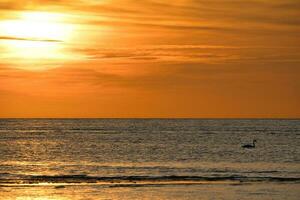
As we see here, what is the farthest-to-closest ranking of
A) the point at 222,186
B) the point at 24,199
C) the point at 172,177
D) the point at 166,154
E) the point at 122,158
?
the point at 166,154, the point at 122,158, the point at 172,177, the point at 222,186, the point at 24,199

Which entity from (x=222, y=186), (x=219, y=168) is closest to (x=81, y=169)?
(x=219, y=168)

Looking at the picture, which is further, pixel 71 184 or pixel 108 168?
pixel 108 168

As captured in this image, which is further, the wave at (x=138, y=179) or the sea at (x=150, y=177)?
the wave at (x=138, y=179)

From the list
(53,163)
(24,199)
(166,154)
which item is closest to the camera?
(24,199)

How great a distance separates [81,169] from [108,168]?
2713 millimetres

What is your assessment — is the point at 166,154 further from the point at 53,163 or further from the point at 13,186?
the point at 13,186

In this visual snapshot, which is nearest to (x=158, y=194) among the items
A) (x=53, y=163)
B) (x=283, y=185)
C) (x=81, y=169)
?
(x=283, y=185)

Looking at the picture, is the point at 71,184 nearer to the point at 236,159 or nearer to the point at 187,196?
the point at 187,196

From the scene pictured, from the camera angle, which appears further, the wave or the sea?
the wave

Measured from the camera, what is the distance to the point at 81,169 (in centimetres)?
6638

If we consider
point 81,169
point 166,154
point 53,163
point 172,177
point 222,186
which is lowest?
point 222,186

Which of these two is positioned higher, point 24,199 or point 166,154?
point 166,154

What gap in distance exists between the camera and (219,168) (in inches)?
2638

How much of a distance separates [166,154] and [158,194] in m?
44.6
